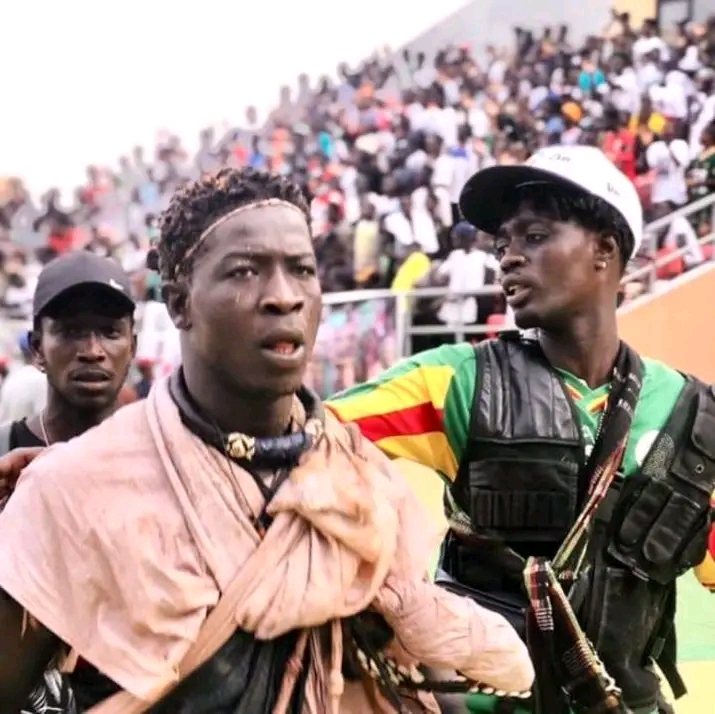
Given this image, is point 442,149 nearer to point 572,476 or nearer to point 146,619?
point 572,476

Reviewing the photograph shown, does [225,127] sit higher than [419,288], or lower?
higher

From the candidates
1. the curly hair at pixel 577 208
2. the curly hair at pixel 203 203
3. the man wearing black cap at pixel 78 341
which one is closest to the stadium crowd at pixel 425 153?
the man wearing black cap at pixel 78 341

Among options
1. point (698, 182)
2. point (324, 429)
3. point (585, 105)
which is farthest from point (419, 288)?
point (324, 429)

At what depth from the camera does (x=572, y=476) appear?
271 centimetres

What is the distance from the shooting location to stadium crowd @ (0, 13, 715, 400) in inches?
511

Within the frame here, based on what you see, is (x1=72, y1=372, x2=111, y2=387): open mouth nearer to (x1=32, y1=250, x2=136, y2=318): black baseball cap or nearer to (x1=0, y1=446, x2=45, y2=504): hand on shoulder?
(x1=32, y1=250, x2=136, y2=318): black baseball cap

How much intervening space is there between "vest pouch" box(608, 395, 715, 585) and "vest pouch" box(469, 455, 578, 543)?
151mm

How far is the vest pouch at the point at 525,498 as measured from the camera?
2.68 meters

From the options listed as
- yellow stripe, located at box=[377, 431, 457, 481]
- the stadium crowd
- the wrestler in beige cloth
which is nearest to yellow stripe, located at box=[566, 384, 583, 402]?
yellow stripe, located at box=[377, 431, 457, 481]

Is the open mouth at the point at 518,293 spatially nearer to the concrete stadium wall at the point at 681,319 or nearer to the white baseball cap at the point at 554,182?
the white baseball cap at the point at 554,182

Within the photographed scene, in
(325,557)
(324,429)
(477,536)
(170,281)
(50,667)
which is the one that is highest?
(170,281)

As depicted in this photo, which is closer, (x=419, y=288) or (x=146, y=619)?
(x=146, y=619)

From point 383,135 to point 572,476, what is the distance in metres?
15.1

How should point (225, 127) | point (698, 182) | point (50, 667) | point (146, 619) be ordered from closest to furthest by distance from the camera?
point (146, 619)
point (50, 667)
point (698, 182)
point (225, 127)
